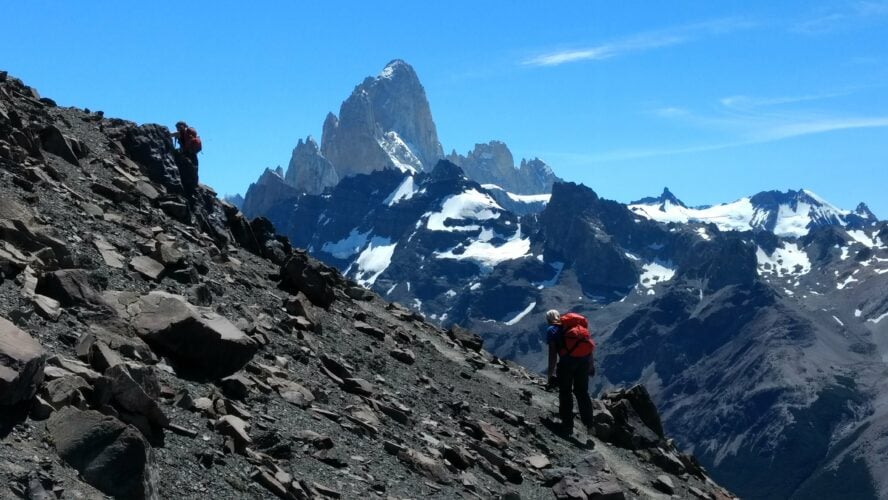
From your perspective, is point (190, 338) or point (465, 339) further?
point (465, 339)

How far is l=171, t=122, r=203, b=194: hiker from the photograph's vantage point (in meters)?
37.2

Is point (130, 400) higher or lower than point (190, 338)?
lower

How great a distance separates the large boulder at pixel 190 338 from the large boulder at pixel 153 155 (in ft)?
56.9

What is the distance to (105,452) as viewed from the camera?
39.7 feet

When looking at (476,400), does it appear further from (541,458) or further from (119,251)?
(119,251)

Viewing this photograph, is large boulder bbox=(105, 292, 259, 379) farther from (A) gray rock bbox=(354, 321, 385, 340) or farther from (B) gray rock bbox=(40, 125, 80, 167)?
(B) gray rock bbox=(40, 125, 80, 167)

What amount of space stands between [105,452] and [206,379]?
17.3 feet

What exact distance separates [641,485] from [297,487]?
40.6ft

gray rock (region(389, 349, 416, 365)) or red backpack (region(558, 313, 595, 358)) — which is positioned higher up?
red backpack (region(558, 313, 595, 358))

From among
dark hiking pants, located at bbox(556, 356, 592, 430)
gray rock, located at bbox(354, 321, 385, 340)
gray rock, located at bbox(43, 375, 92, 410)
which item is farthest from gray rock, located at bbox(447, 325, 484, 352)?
gray rock, located at bbox(43, 375, 92, 410)

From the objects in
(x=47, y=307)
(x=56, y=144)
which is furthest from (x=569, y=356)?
(x=56, y=144)

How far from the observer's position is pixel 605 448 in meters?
26.8

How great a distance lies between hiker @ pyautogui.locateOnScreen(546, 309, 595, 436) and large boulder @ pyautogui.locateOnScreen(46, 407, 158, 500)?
14.3 metres

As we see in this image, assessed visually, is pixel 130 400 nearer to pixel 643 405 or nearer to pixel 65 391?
pixel 65 391
